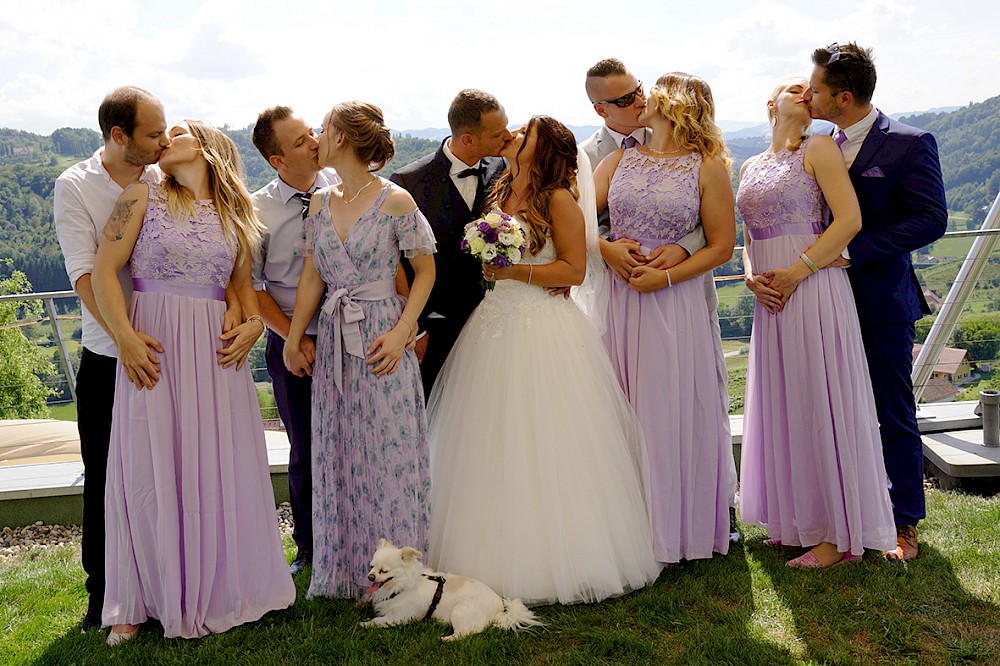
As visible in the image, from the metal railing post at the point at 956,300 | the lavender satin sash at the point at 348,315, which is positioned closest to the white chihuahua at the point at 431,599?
the lavender satin sash at the point at 348,315

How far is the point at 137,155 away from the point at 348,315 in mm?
1091

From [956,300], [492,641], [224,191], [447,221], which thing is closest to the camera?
[492,641]

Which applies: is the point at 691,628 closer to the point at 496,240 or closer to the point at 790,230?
the point at 496,240

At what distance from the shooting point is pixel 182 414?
11.3ft

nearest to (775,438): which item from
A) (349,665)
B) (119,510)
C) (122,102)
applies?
(349,665)

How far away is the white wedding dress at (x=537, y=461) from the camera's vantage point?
3.68 m

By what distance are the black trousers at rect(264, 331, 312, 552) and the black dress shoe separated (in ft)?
0.07

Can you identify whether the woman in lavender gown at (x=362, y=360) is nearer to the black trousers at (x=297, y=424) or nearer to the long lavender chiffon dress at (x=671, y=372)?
the black trousers at (x=297, y=424)

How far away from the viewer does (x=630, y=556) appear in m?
3.80

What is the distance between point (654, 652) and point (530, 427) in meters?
1.08

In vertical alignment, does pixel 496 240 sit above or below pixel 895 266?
above

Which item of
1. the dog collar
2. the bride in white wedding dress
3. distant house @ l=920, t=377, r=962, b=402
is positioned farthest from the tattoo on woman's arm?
distant house @ l=920, t=377, r=962, b=402

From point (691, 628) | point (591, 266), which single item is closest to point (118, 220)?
point (591, 266)

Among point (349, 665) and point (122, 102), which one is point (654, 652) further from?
point (122, 102)
